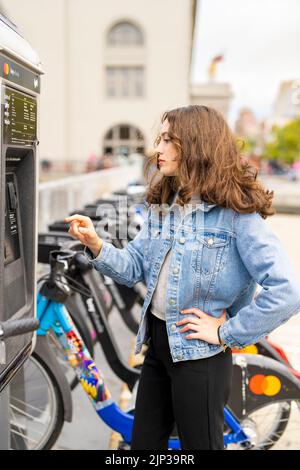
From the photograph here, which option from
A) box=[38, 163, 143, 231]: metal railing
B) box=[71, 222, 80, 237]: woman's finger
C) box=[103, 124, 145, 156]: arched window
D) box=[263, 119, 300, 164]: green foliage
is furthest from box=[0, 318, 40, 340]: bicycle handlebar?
box=[263, 119, 300, 164]: green foliage

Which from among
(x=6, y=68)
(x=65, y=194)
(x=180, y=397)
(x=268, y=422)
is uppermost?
(x=6, y=68)

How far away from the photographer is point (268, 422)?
9.37ft

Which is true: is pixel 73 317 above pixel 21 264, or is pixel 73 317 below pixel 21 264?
below

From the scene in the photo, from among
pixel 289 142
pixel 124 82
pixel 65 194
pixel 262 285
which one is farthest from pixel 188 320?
pixel 289 142

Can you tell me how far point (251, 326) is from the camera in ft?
6.32

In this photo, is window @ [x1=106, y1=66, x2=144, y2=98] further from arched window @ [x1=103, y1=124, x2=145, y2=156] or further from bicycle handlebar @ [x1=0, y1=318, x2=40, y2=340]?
bicycle handlebar @ [x1=0, y1=318, x2=40, y2=340]

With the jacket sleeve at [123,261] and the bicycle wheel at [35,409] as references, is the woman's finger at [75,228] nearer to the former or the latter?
the jacket sleeve at [123,261]

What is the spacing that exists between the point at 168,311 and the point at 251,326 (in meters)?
0.29

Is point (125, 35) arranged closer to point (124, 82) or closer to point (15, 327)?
point (124, 82)

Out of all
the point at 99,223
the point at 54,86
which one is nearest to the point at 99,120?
the point at 54,86

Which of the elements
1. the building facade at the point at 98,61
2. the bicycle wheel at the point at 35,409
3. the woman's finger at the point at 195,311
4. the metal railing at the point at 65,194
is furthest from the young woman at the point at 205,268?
the building facade at the point at 98,61

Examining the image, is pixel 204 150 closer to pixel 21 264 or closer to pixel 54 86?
pixel 21 264

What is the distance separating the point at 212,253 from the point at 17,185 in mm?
780

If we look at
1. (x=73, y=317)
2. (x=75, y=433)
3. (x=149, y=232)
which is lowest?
(x=75, y=433)
